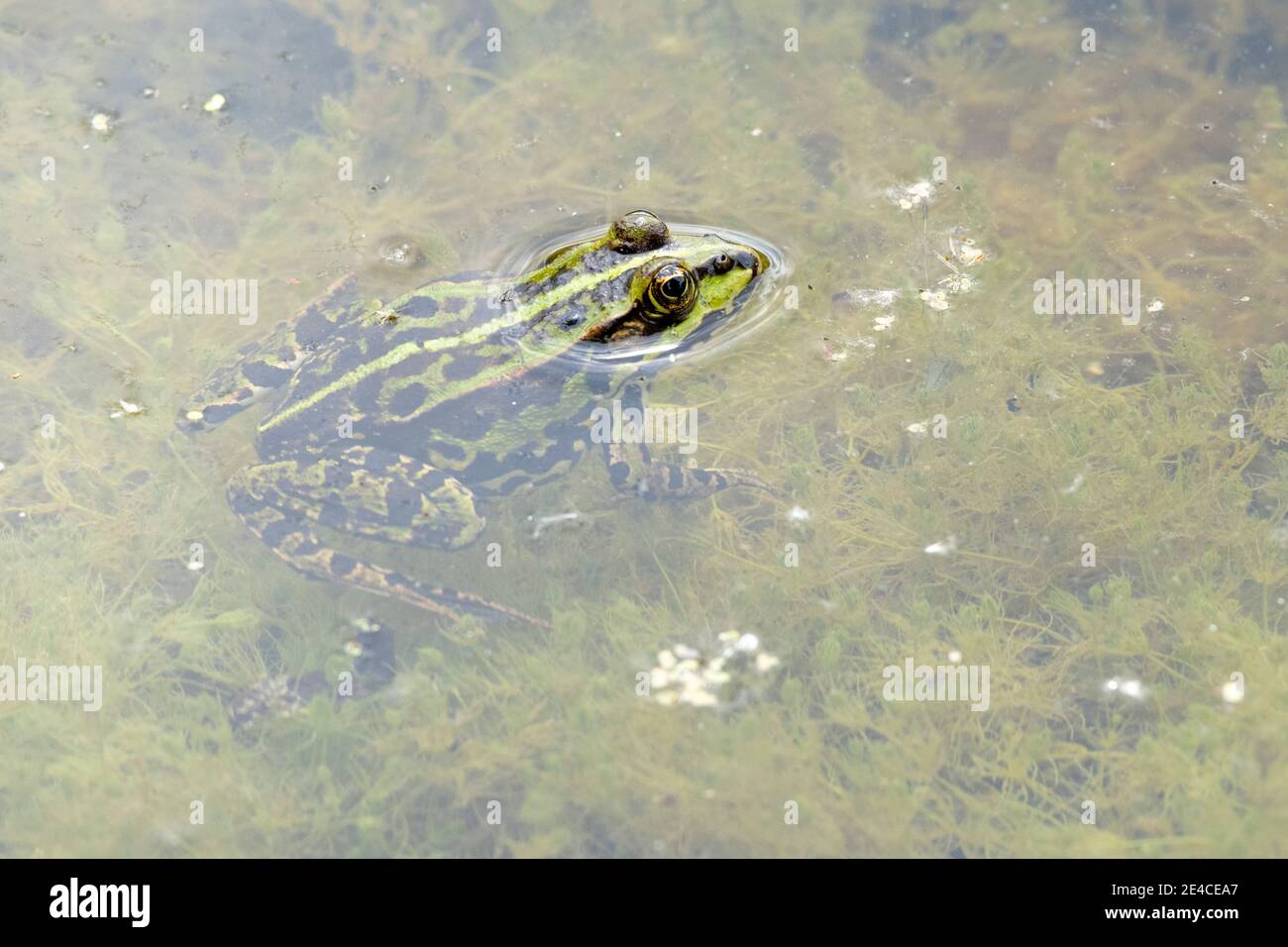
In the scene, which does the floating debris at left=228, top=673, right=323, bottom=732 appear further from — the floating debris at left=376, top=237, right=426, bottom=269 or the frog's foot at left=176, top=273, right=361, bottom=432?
the floating debris at left=376, top=237, right=426, bottom=269

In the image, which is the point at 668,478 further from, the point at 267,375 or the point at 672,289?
the point at 267,375

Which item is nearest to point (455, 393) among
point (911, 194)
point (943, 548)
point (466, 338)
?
point (466, 338)

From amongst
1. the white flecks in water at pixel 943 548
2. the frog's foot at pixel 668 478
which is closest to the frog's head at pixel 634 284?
the frog's foot at pixel 668 478

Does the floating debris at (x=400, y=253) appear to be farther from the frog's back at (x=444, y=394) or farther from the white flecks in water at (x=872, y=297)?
the white flecks in water at (x=872, y=297)

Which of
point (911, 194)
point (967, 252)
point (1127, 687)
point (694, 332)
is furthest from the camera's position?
point (911, 194)

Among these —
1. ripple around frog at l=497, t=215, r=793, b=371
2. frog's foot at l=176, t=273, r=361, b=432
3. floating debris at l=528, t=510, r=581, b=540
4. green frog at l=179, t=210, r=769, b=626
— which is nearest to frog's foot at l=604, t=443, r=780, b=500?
green frog at l=179, t=210, r=769, b=626
